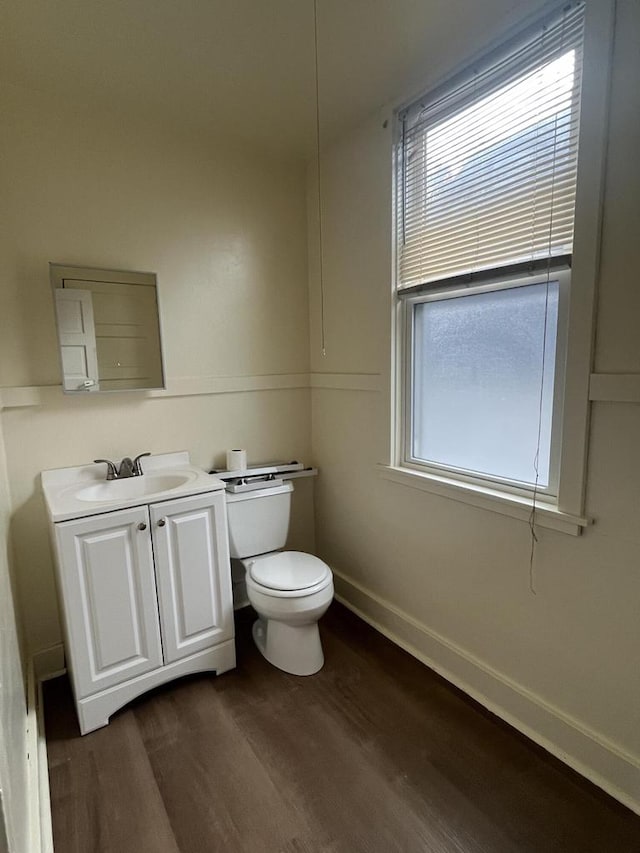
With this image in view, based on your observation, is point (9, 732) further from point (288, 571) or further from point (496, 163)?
point (496, 163)

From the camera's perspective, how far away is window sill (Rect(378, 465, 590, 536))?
1418 millimetres

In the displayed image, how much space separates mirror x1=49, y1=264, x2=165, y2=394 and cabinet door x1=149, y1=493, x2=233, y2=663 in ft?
2.12

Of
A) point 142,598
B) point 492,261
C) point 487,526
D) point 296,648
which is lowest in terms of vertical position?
point 296,648

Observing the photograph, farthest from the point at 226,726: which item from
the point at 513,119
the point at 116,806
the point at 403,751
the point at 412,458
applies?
the point at 513,119

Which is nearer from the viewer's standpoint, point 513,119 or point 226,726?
point 513,119

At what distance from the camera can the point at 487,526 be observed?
1.67 m

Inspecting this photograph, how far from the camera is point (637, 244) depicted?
120 cm

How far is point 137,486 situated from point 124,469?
0.09 m

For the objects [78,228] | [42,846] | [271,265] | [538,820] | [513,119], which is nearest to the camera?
[42,846]

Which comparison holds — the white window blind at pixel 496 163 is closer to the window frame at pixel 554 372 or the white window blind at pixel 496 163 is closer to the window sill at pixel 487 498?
the window frame at pixel 554 372

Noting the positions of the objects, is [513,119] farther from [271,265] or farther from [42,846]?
[42,846]

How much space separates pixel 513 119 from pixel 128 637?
232 centimetres

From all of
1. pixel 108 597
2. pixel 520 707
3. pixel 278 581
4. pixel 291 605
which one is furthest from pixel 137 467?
pixel 520 707

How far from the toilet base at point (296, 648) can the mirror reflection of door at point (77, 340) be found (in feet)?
4.37
